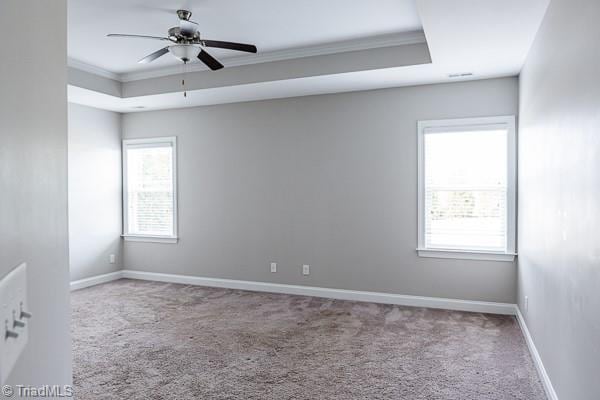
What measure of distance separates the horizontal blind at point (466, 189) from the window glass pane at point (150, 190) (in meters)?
3.74

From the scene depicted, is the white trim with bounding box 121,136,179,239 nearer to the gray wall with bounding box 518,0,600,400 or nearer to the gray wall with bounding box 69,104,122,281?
the gray wall with bounding box 69,104,122,281

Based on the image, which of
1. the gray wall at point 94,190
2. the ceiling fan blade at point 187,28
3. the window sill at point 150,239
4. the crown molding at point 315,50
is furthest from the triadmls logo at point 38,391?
the window sill at point 150,239

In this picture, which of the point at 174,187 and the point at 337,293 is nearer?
the point at 337,293

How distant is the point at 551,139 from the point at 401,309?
2671 millimetres

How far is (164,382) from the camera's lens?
313 cm

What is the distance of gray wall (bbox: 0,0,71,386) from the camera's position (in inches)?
28.8

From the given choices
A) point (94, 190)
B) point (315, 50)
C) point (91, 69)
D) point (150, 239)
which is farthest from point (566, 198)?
point (94, 190)

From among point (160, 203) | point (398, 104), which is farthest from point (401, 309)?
point (160, 203)

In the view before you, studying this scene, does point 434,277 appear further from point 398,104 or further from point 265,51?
point 265,51

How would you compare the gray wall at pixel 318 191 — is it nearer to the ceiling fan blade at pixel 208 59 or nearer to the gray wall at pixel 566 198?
the gray wall at pixel 566 198

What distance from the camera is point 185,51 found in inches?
142

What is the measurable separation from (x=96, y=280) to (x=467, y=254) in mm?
5064

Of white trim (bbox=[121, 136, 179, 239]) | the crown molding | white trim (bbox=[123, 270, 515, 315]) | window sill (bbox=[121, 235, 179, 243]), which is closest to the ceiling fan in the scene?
the crown molding

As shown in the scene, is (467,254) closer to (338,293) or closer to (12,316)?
(338,293)
